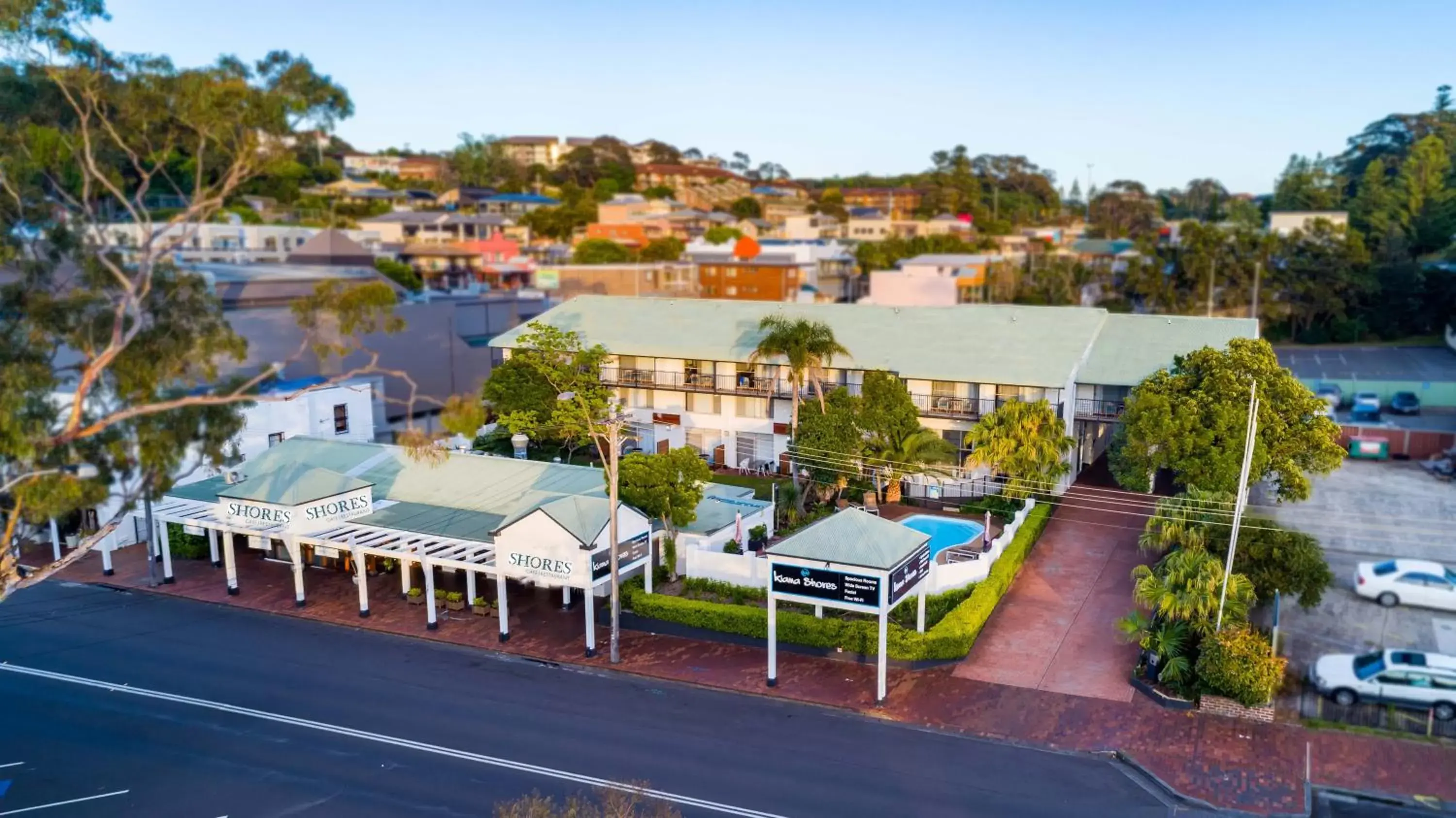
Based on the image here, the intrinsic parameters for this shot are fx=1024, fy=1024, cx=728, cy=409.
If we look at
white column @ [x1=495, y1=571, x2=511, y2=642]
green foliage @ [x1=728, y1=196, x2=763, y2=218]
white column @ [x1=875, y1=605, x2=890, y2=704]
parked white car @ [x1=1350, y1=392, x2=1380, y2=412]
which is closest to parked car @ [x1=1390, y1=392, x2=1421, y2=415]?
parked white car @ [x1=1350, y1=392, x2=1380, y2=412]

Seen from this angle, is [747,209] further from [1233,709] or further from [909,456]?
[1233,709]

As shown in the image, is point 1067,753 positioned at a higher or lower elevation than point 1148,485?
lower

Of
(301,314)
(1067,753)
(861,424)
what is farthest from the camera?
(301,314)

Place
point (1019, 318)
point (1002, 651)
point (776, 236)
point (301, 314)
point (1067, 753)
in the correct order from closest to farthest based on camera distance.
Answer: point (1067, 753), point (1002, 651), point (1019, 318), point (301, 314), point (776, 236)

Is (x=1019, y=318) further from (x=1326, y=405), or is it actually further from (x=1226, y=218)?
(x=1226, y=218)

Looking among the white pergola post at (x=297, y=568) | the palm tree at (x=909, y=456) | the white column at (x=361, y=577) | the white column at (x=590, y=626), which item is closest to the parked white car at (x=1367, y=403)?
the palm tree at (x=909, y=456)

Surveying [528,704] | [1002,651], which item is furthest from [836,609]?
[528,704]
